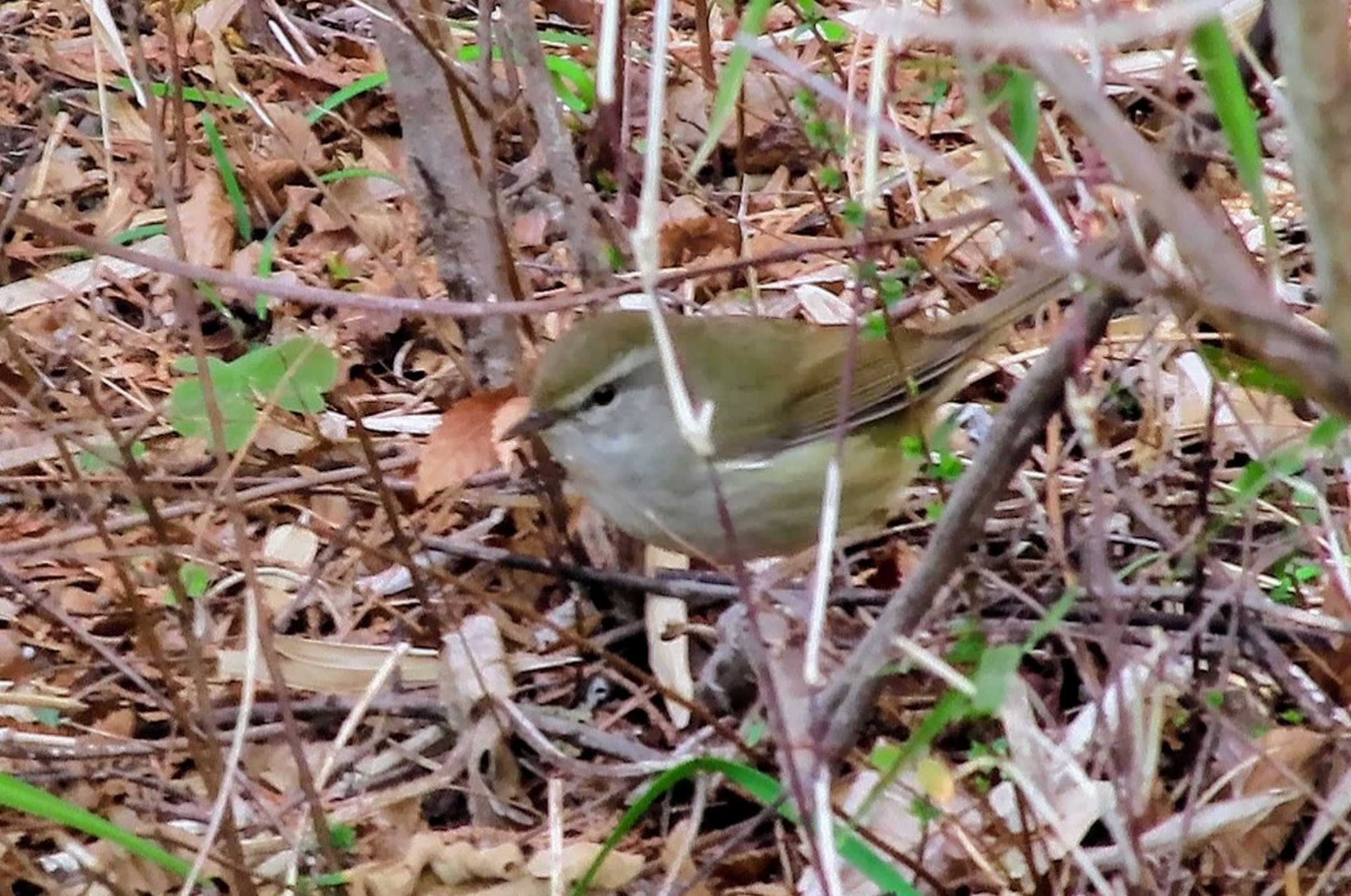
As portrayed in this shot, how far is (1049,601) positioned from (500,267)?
48.3 inches

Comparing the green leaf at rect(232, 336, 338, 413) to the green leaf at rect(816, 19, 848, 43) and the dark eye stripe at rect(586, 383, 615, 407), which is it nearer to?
the dark eye stripe at rect(586, 383, 615, 407)

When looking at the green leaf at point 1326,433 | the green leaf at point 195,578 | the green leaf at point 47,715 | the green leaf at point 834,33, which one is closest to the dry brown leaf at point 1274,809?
the green leaf at point 1326,433

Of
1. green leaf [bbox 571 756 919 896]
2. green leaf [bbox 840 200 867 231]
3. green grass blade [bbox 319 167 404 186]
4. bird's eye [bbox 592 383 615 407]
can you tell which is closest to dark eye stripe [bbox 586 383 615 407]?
bird's eye [bbox 592 383 615 407]

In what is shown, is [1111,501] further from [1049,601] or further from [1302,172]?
[1302,172]

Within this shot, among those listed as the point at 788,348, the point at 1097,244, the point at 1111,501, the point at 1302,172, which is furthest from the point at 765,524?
the point at 1302,172

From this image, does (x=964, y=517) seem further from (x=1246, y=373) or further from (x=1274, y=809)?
(x=1274, y=809)

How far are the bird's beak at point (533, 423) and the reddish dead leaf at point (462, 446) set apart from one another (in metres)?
0.04

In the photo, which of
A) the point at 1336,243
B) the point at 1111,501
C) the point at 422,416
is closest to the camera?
the point at 1336,243

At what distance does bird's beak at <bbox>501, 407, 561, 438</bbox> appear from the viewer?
3000 mm

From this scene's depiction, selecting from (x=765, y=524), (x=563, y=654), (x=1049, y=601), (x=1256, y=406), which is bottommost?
(x=563, y=654)

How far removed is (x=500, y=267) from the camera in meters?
3.17

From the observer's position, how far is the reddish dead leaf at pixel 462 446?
8.98ft

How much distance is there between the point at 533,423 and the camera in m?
3.09

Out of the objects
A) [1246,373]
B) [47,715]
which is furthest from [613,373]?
[1246,373]
